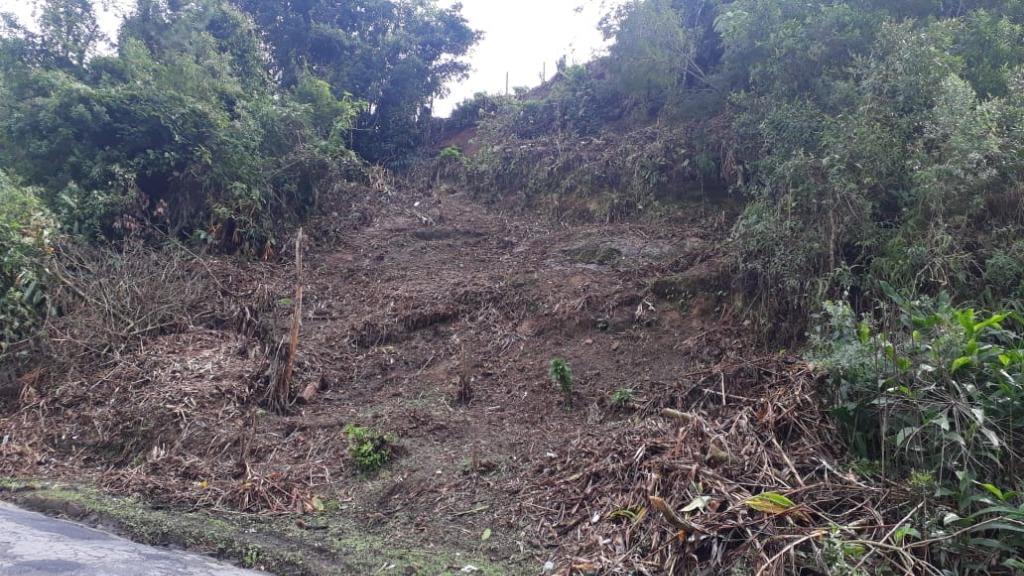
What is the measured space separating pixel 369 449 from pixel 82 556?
6.92ft

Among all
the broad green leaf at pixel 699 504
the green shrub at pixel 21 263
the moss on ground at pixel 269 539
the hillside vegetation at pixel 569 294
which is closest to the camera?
the broad green leaf at pixel 699 504

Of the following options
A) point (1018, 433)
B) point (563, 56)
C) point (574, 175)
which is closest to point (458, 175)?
point (574, 175)

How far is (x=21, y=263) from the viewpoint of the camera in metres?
8.47

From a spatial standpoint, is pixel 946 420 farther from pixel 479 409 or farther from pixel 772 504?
pixel 479 409

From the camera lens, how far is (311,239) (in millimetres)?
12133

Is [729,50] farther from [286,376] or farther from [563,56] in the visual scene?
[563,56]

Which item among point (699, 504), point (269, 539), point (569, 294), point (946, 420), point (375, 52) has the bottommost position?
point (269, 539)

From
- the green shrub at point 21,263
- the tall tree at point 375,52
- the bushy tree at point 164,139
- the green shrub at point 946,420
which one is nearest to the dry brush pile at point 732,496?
the green shrub at point 946,420

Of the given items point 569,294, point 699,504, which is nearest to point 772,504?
point 699,504

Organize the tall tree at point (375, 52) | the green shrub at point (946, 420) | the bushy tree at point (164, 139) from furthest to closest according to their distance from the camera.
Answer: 1. the tall tree at point (375, 52)
2. the bushy tree at point (164, 139)
3. the green shrub at point (946, 420)

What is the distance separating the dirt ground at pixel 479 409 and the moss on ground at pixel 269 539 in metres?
0.05

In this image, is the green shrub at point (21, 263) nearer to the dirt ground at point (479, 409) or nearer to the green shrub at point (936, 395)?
the dirt ground at point (479, 409)

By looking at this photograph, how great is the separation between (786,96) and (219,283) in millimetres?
7855

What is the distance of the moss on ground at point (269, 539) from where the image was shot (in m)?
4.26
